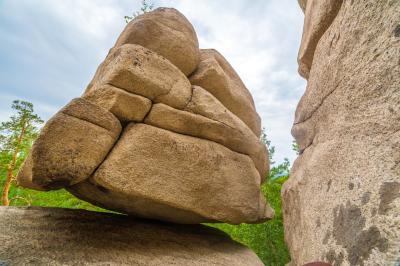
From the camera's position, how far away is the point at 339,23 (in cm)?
405

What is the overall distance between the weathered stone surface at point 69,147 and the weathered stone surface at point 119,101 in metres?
0.23

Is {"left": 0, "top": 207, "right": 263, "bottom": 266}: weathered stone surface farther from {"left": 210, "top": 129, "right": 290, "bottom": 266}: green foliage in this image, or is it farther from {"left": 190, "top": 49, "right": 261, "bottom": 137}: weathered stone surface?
{"left": 210, "top": 129, "right": 290, "bottom": 266}: green foliage

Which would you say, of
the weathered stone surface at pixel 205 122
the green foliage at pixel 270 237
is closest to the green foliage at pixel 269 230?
the green foliage at pixel 270 237

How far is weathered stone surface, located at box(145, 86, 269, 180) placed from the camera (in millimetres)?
4781

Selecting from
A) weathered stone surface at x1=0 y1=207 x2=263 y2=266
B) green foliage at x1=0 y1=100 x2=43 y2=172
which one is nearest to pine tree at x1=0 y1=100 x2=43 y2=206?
green foliage at x1=0 y1=100 x2=43 y2=172

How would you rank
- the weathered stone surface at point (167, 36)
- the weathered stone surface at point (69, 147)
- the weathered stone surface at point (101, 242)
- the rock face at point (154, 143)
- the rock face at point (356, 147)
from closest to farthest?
the rock face at point (356, 147) → the weathered stone surface at point (69, 147) → the weathered stone surface at point (101, 242) → the rock face at point (154, 143) → the weathered stone surface at point (167, 36)

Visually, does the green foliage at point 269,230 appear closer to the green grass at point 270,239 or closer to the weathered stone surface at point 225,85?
the green grass at point 270,239

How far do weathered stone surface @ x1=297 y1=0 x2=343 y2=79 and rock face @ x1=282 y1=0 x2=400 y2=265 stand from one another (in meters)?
0.21

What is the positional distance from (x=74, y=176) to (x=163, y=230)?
2510 mm

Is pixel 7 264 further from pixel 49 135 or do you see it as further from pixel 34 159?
pixel 49 135

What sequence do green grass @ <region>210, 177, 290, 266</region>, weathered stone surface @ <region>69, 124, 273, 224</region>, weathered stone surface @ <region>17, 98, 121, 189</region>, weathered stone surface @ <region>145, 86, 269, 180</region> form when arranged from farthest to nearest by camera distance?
green grass @ <region>210, 177, 290, 266</region> < weathered stone surface @ <region>145, 86, 269, 180</region> < weathered stone surface @ <region>69, 124, 273, 224</region> < weathered stone surface @ <region>17, 98, 121, 189</region>

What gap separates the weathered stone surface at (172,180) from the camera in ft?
13.2

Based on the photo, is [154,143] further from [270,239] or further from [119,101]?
[270,239]

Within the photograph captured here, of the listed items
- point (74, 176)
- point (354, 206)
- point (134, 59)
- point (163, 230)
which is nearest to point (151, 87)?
point (134, 59)
